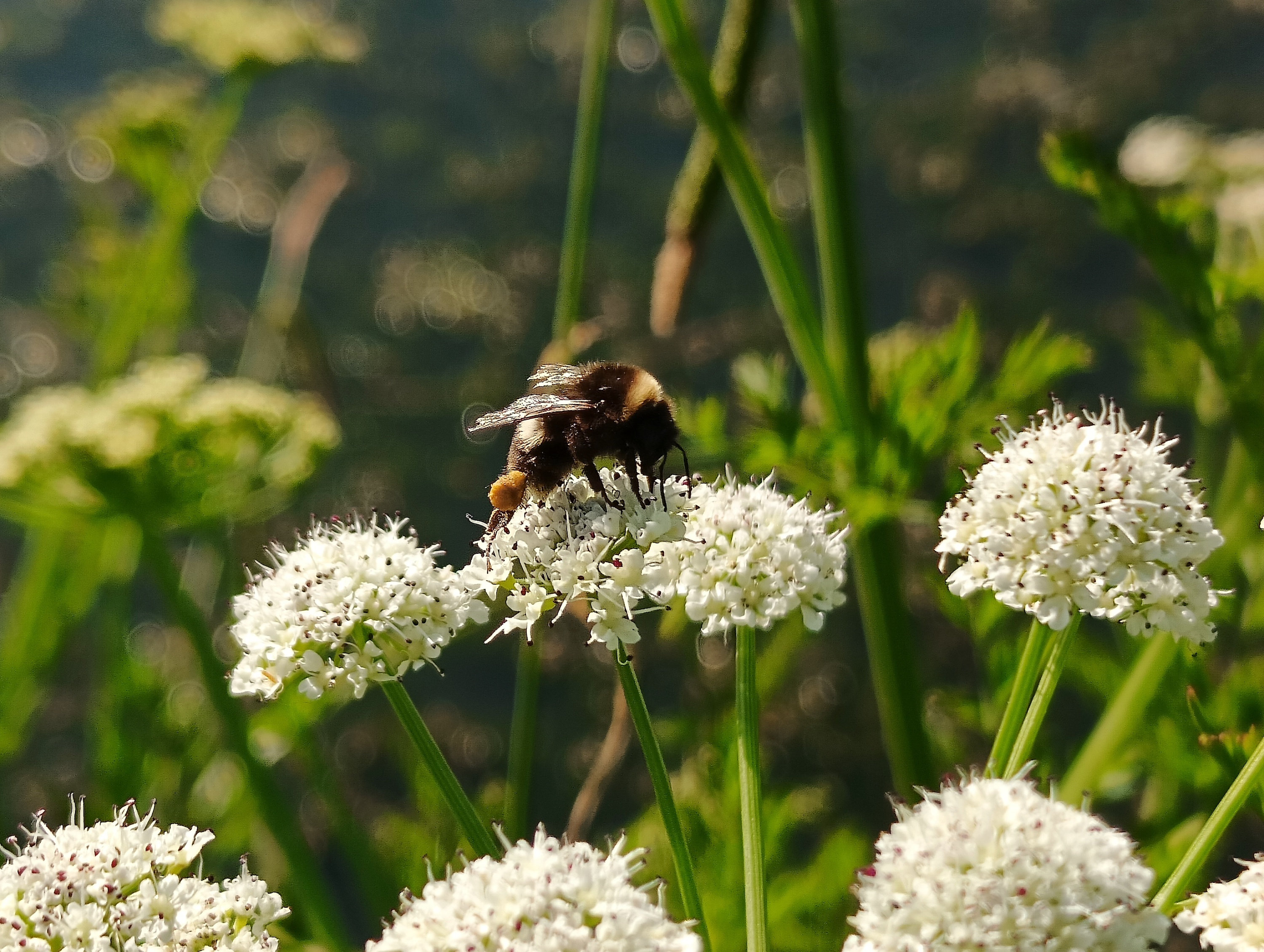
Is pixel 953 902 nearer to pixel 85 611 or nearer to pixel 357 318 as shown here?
pixel 85 611

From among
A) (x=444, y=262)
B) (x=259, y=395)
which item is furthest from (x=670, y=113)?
(x=259, y=395)

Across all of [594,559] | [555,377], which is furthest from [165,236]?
[594,559]

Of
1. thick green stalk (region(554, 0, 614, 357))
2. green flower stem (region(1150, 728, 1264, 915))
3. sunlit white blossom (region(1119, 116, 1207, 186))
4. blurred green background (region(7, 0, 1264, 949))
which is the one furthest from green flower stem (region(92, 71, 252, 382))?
green flower stem (region(1150, 728, 1264, 915))

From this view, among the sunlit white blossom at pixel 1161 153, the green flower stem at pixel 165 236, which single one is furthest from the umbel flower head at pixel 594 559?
the sunlit white blossom at pixel 1161 153

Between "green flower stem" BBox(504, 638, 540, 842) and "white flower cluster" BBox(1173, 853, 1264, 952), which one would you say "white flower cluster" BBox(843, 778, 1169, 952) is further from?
"green flower stem" BBox(504, 638, 540, 842)

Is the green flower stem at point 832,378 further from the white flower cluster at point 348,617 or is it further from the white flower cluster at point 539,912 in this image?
the white flower cluster at point 539,912

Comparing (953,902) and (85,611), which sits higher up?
(85,611)
